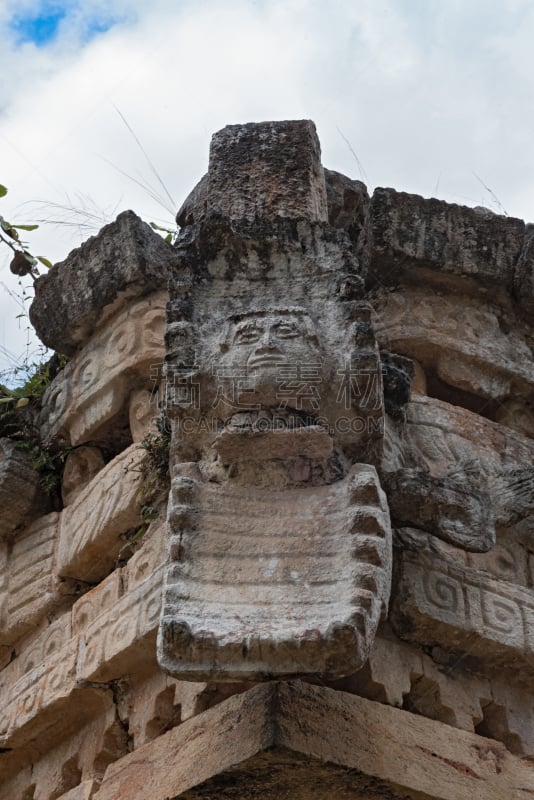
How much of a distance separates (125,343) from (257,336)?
48.1 inches

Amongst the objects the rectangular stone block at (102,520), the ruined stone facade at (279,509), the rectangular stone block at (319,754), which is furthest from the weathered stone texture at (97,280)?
the rectangular stone block at (319,754)

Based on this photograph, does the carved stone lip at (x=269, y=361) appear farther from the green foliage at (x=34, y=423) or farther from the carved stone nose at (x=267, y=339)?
the green foliage at (x=34, y=423)

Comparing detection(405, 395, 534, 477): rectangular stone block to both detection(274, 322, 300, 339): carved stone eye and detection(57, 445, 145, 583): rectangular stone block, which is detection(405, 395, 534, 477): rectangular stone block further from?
detection(57, 445, 145, 583): rectangular stone block

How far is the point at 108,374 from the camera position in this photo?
5.13 metres

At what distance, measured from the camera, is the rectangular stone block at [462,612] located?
4.02m

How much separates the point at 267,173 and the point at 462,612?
1.74 meters

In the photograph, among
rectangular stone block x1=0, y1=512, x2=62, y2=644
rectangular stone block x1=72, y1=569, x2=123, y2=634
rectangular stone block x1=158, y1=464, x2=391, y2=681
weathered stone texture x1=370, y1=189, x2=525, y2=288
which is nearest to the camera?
rectangular stone block x1=158, y1=464, x2=391, y2=681

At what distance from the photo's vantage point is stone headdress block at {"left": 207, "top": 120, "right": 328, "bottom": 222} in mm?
4586

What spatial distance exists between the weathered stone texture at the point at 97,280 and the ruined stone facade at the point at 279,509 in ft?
0.04

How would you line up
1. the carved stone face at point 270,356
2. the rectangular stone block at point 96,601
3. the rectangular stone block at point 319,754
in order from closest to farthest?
the rectangular stone block at point 319,754, the carved stone face at point 270,356, the rectangular stone block at point 96,601

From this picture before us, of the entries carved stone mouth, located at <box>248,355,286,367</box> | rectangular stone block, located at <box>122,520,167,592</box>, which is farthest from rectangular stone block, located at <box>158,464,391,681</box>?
rectangular stone block, located at <box>122,520,167,592</box>

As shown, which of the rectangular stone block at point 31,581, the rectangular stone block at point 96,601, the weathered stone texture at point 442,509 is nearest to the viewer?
the weathered stone texture at point 442,509

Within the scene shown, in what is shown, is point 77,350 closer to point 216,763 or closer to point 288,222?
point 288,222

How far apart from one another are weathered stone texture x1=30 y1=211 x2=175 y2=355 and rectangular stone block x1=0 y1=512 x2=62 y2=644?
0.80 metres
